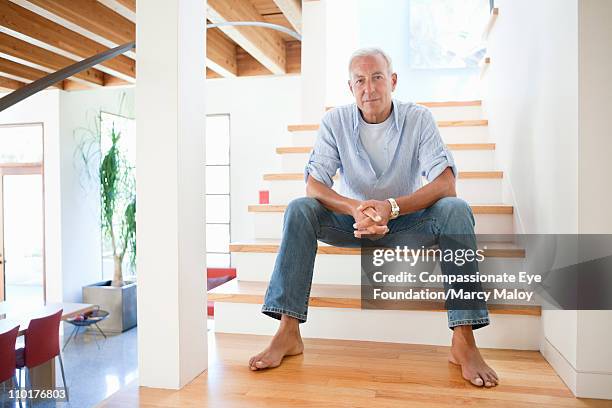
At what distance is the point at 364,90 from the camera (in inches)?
71.0

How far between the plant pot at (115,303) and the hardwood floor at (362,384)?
17.4 feet

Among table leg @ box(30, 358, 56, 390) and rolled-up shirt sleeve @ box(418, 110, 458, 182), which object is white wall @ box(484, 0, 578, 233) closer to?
rolled-up shirt sleeve @ box(418, 110, 458, 182)

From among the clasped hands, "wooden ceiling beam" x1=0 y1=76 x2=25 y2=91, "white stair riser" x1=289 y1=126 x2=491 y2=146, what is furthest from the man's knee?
"wooden ceiling beam" x1=0 y1=76 x2=25 y2=91

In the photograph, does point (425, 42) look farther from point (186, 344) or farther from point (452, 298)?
point (186, 344)

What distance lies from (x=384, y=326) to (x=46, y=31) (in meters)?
4.24

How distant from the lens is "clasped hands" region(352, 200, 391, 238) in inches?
62.9

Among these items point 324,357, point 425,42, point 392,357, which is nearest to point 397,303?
point 392,357

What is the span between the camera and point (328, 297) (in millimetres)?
1750

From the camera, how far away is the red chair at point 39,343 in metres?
3.73

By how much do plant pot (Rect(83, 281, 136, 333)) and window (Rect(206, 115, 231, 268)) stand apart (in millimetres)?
1139

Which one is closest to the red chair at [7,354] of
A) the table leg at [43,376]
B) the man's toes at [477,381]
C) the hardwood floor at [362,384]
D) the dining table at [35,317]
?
the dining table at [35,317]

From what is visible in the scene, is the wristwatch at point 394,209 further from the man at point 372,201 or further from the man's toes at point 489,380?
the man's toes at point 489,380

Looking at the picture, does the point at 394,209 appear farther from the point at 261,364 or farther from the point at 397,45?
the point at 397,45

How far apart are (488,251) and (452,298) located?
16.6 inches
